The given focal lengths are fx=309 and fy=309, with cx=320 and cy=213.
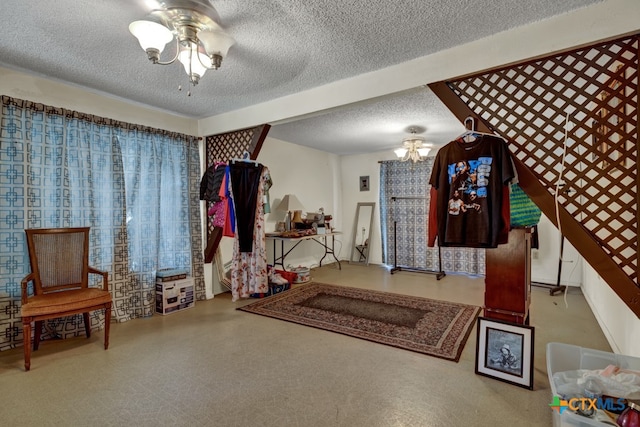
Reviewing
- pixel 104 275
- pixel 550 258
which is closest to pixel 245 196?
pixel 104 275

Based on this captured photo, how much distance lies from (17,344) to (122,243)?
1128 millimetres

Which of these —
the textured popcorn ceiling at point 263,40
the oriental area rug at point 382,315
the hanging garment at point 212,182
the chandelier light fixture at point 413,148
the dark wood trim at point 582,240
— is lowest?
the oriental area rug at point 382,315

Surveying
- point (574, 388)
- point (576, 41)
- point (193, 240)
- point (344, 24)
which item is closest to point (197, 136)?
point (193, 240)

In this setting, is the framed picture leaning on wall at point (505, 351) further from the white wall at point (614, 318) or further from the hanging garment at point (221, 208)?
the hanging garment at point (221, 208)

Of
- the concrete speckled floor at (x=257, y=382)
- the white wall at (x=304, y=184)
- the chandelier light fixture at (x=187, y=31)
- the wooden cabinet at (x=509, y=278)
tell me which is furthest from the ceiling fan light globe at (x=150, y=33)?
the white wall at (x=304, y=184)

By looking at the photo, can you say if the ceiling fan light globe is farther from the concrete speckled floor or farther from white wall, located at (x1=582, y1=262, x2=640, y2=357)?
white wall, located at (x1=582, y1=262, x2=640, y2=357)

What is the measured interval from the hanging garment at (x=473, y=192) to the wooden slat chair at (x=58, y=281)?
2840mm

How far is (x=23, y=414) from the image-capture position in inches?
69.0

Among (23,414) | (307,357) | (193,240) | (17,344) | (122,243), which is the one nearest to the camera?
(23,414)

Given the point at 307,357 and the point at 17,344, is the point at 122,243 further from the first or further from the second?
the point at 307,357

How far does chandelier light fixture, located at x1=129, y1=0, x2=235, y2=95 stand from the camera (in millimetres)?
1752

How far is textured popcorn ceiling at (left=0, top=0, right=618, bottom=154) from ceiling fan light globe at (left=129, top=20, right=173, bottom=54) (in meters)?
0.22

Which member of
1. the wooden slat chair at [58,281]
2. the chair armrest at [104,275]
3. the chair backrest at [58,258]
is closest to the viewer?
the wooden slat chair at [58,281]

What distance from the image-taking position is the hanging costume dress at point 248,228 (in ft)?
11.7
